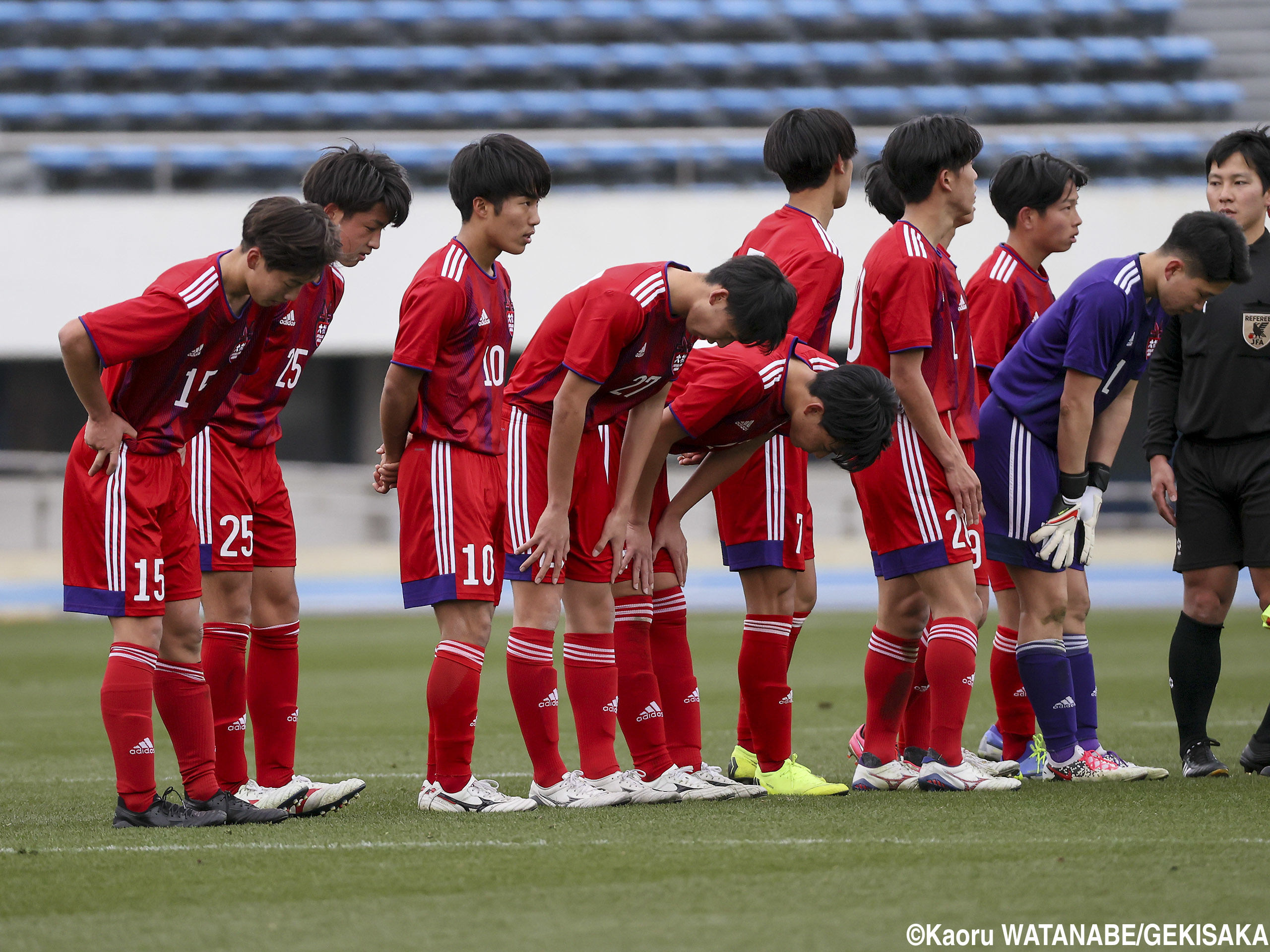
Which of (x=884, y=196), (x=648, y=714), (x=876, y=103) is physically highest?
(x=876, y=103)

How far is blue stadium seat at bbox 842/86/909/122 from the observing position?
22719 mm

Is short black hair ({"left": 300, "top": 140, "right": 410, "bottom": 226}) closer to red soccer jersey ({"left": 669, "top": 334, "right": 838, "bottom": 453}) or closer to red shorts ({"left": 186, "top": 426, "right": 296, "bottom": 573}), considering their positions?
red shorts ({"left": 186, "top": 426, "right": 296, "bottom": 573})

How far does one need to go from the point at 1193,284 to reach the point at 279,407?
3001 millimetres

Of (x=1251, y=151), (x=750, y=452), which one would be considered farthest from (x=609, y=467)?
(x=1251, y=151)

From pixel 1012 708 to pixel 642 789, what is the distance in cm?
159

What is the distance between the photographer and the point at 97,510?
13.5ft

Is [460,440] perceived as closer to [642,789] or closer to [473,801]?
[473,801]

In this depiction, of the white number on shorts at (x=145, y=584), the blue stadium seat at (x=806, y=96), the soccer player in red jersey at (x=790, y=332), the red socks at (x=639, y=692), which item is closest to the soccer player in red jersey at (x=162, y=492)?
the white number on shorts at (x=145, y=584)

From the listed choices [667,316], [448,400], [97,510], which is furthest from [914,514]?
[97,510]

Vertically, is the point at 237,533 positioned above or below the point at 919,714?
above

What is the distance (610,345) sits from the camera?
4230 mm

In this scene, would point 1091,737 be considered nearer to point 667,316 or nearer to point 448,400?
point 667,316

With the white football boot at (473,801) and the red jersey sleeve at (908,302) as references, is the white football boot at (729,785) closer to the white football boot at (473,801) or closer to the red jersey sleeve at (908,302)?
the white football boot at (473,801)

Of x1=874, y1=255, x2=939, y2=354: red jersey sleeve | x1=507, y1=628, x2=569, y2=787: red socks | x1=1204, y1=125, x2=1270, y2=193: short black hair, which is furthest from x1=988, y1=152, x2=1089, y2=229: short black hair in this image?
x1=507, y1=628, x2=569, y2=787: red socks
